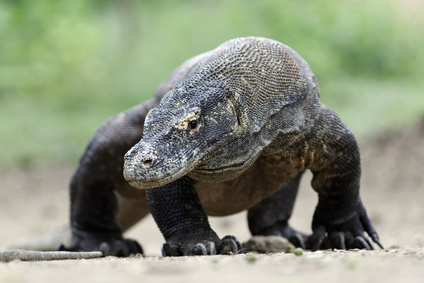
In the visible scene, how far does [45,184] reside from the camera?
10641mm

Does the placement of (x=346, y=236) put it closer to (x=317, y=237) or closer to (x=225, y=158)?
(x=317, y=237)

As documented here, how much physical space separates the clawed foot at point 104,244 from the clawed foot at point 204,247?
3.35 feet

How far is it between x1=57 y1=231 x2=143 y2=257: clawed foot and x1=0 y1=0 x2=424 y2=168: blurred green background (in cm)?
647

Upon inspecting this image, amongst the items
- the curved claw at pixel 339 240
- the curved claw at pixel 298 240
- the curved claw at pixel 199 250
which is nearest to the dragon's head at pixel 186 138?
the curved claw at pixel 199 250

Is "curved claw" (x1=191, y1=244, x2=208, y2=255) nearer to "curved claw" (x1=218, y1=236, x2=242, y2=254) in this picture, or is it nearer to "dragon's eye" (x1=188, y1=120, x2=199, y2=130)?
"curved claw" (x1=218, y1=236, x2=242, y2=254)

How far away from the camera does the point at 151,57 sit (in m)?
15.6

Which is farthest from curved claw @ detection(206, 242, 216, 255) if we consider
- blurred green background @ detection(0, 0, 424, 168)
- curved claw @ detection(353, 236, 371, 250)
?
blurred green background @ detection(0, 0, 424, 168)

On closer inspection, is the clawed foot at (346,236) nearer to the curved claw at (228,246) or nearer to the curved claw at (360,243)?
the curved claw at (360,243)

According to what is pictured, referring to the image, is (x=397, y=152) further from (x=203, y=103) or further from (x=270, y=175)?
(x=203, y=103)

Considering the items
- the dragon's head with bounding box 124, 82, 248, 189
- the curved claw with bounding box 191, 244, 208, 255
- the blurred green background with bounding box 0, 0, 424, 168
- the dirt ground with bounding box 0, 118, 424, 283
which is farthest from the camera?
the blurred green background with bounding box 0, 0, 424, 168

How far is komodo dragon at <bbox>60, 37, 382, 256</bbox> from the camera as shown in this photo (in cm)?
335

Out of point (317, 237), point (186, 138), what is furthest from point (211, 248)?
point (317, 237)

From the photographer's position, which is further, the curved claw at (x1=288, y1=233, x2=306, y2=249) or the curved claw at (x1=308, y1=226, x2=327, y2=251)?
the curved claw at (x1=288, y1=233, x2=306, y2=249)

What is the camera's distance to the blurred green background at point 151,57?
12.6m
